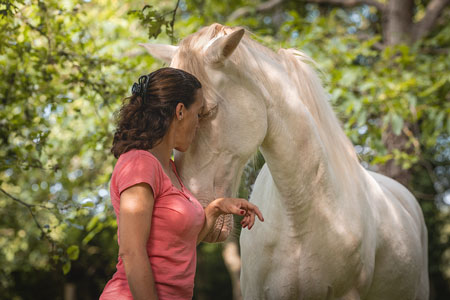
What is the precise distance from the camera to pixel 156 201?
1.57m

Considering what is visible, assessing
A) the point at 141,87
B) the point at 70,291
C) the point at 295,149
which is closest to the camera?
the point at 141,87

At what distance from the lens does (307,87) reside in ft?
8.24

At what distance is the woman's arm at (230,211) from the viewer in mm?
1662

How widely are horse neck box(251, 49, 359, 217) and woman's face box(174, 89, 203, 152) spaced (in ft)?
1.77

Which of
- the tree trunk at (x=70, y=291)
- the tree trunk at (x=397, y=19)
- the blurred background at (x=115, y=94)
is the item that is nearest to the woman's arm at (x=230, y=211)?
the blurred background at (x=115, y=94)

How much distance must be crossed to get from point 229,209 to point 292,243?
33.9 inches

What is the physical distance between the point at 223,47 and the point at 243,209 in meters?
0.67

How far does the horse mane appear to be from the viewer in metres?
1.99

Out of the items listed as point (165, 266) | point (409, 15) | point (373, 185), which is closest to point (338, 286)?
point (373, 185)

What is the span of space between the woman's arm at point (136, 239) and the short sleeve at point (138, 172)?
25mm

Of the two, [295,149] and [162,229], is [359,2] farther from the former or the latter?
[162,229]

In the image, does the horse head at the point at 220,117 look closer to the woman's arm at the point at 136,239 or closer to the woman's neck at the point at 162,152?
the woman's neck at the point at 162,152

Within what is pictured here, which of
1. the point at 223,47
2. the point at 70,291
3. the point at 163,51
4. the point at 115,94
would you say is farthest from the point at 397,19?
the point at 70,291

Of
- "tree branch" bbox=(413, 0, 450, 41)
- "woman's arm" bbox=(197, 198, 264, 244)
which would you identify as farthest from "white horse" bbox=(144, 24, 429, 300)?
"tree branch" bbox=(413, 0, 450, 41)
